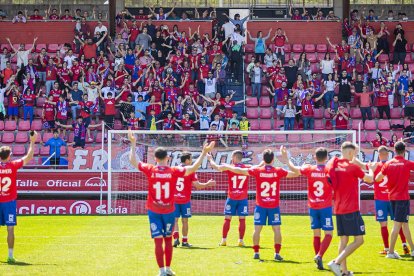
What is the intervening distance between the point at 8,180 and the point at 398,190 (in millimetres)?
7793

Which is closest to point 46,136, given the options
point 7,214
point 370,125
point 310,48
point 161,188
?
point 310,48

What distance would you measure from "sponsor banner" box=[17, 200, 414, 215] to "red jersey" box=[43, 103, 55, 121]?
474 centimetres

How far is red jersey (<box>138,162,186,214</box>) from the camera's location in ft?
50.3

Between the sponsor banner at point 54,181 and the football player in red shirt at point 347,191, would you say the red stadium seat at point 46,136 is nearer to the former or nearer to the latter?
the sponsor banner at point 54,181

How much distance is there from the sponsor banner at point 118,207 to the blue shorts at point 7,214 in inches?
525

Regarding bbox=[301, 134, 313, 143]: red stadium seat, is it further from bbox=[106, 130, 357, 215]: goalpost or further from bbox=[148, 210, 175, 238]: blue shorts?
bbox=[148, 210, 175, 238]: blue shorts

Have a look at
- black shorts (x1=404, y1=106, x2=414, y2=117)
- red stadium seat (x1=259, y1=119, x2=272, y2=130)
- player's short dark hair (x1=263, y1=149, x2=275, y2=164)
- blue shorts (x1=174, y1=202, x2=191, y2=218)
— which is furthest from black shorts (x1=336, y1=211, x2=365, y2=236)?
black shorts (x1=404, y1=106, x2=414, y2=117)

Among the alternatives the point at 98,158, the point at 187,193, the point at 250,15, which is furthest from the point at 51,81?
the point at 187,193

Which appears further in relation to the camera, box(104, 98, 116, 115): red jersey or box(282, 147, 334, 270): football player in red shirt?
box(104, 98, 116, 115): red jersey

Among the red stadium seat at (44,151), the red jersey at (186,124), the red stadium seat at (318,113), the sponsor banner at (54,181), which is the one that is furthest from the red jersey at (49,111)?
the red stadium seat at (318,113)

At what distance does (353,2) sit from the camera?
141ft

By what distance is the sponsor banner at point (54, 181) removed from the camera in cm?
3187

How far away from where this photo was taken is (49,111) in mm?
35531

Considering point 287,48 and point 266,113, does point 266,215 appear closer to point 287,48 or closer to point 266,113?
point 266,113
